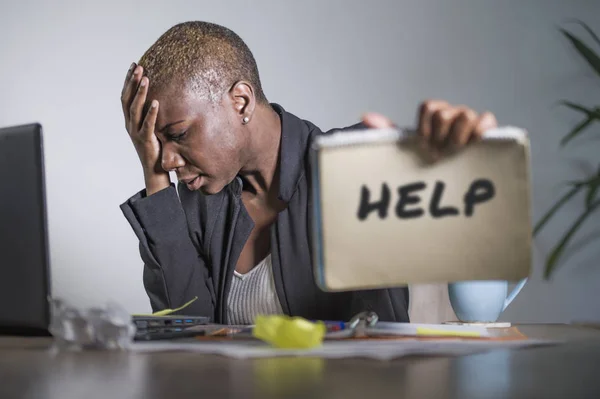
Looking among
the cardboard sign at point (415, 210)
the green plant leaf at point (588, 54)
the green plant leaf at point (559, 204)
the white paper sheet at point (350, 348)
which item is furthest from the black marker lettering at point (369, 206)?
the green plant leaf at point (588, 54)

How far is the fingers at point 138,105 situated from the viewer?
1529mm

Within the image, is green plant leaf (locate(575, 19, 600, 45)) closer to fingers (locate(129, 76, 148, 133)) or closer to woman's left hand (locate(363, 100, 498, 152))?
fingers (locate(129, 76, 148, 133))

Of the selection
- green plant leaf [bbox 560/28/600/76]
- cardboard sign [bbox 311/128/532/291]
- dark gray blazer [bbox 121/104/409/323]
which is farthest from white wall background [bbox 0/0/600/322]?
cardboard sign [bbox 311/128/532/291]

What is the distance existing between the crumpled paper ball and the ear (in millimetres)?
803

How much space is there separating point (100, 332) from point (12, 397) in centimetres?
31

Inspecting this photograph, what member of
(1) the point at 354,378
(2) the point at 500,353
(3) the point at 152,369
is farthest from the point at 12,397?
(2) the point at 500,353

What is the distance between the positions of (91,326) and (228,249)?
2.60 ft

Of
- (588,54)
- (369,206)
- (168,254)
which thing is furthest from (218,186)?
(588,54)

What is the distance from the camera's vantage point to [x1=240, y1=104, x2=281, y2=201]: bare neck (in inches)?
67.5

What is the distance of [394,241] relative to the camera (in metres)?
0.78

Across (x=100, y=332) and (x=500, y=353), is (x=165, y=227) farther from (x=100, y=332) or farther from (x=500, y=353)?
(x=500, y=353)

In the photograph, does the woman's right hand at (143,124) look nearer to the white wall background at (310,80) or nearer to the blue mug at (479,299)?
the blue mug at (479,299)

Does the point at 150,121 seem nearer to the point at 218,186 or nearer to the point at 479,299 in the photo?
the point at 218,186

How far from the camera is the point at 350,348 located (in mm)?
829
